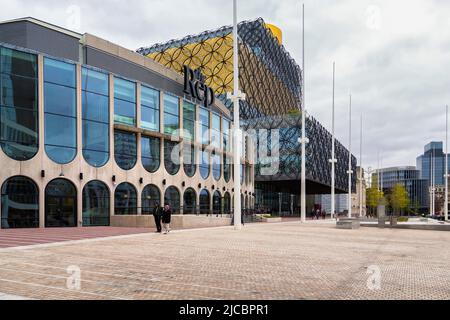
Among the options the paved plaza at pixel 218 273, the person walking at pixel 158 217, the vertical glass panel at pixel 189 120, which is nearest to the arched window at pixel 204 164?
the vertical glass panel at pixel 189 120

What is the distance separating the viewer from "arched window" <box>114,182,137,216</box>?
31.1 metres

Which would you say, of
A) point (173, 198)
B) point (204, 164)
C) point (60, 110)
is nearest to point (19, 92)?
point (60, 110)

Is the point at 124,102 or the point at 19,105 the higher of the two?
the point at 124,102

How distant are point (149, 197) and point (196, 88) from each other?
46.4 ft

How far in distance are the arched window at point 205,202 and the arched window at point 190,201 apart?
1.32 meters

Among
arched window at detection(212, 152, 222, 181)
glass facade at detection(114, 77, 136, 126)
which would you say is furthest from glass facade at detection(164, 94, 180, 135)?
arched window at detection(212, 152, 222, 181)

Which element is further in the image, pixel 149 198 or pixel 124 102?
pixel 149 198

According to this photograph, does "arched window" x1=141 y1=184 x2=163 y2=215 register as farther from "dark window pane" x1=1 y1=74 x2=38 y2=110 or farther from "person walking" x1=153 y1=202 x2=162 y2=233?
"dark window pane" x1=1 y1=74 x2=38 y2=110

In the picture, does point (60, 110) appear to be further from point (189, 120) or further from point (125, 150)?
point (189, 120)

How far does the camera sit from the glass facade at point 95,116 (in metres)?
29.0

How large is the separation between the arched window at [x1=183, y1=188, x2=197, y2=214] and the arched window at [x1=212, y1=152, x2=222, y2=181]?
5014mm

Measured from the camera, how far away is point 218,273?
9289 millimetres
